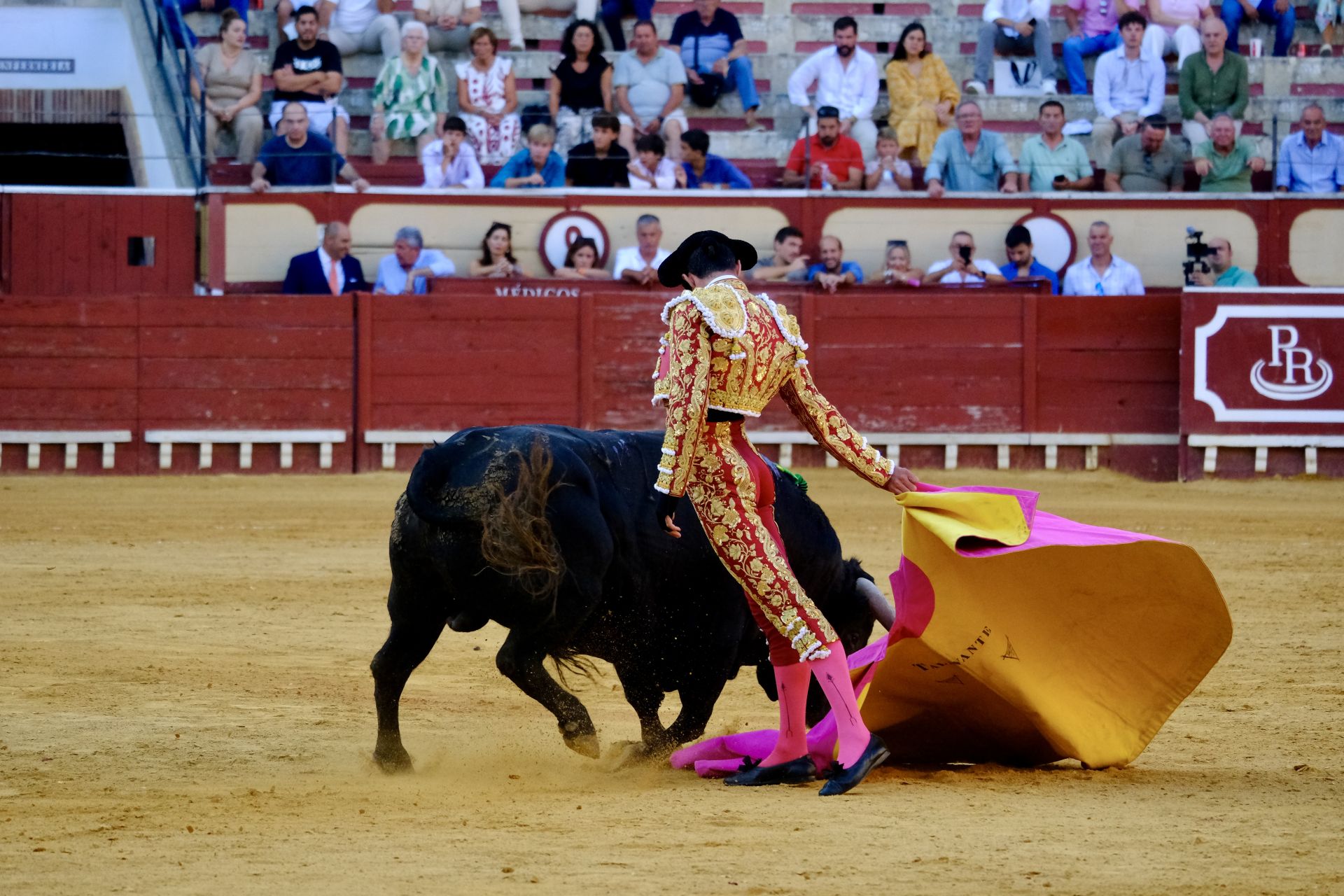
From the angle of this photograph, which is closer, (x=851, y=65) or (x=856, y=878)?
(x=856, y=878)

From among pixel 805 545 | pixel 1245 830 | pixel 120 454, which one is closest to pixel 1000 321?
pixel 120 454

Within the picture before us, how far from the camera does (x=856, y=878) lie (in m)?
2.88

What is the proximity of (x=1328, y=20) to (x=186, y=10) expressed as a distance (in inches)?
324

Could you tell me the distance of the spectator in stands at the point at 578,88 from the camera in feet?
36.9

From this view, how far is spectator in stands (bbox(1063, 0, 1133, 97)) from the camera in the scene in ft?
40.2

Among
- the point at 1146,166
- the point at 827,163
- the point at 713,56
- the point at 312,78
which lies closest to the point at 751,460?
the point at 827,163

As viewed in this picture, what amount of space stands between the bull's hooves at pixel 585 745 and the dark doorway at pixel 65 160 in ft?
31.3

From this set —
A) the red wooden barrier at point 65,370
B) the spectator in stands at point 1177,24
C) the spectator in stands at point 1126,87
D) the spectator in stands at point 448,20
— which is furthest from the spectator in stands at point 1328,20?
the red wooden barrier at point 65,370

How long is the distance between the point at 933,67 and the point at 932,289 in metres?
1.61

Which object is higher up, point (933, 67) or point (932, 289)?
point (933, 67)

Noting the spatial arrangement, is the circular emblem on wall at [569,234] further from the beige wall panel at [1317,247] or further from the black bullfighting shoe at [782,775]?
the black bullfighting shoe at [782,775]

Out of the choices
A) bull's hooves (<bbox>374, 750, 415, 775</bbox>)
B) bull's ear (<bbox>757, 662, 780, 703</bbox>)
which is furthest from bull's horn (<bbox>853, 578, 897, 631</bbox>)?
bull's hooves (<bbox>374, 750, 415, 775</bbox>)

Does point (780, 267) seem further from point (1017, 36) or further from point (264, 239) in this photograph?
point (264, 239)

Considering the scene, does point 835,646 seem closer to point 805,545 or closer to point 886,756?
point 886,756
